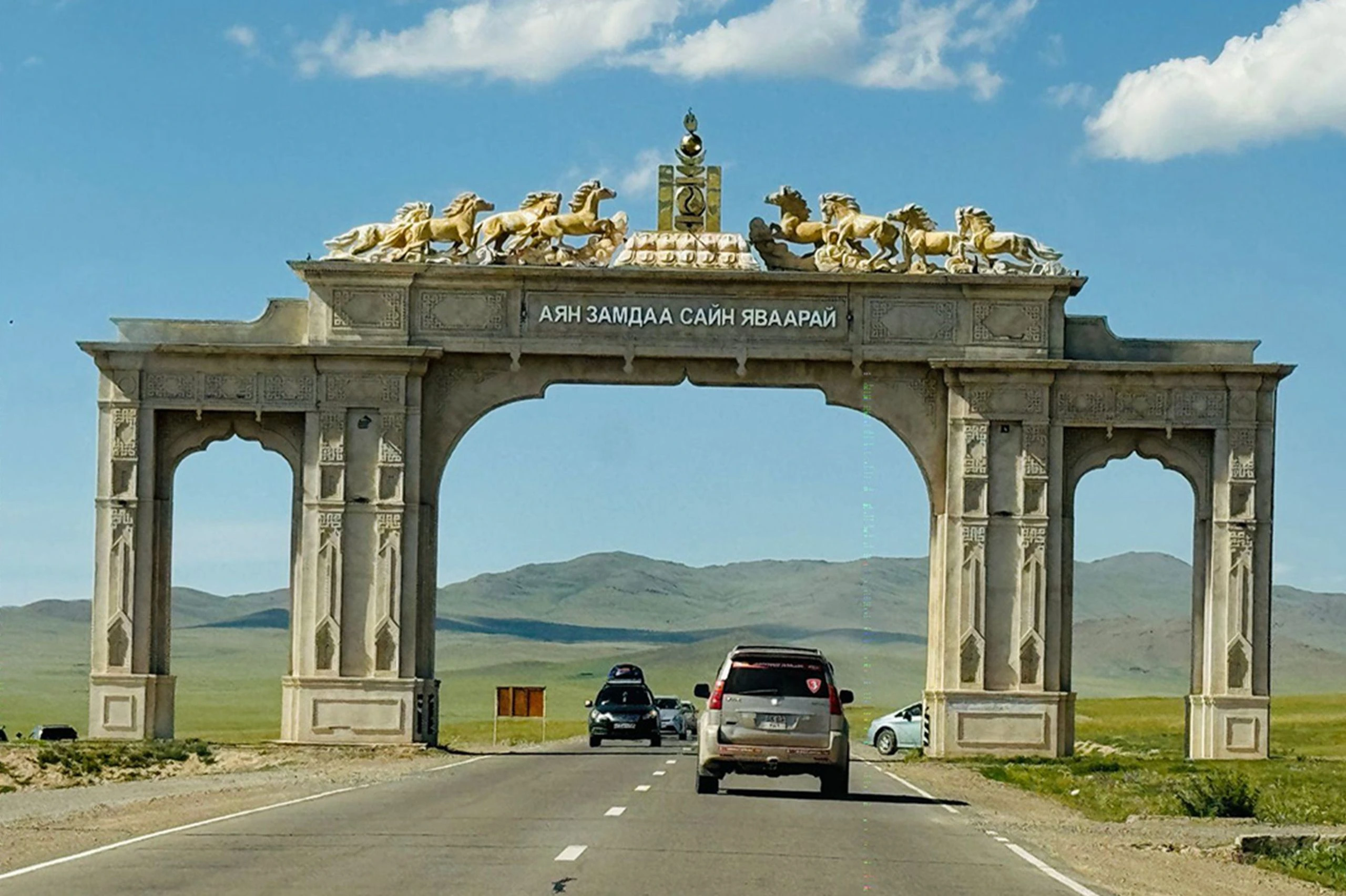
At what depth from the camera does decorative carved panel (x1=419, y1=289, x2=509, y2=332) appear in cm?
5131

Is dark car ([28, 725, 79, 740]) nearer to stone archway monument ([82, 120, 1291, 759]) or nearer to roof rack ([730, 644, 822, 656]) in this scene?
stone archway monument ([82, 120, 1291, 759])

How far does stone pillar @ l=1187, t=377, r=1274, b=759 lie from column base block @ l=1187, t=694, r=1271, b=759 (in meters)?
0.02

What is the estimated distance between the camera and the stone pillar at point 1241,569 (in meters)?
50.8

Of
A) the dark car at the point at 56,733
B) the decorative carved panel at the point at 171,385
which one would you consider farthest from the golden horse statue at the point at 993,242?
the dark car at the point at 56,733

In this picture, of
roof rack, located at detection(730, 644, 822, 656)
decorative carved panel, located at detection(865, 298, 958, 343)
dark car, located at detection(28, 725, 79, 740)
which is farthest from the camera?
dark car, located at detection(28, 725, 79, 740)

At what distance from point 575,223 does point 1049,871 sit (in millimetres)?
30002

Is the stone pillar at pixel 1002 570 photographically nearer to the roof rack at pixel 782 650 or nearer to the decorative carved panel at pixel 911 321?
the decorative carved panel at pixel 911 321

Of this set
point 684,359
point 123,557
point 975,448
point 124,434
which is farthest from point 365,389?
point 975,448

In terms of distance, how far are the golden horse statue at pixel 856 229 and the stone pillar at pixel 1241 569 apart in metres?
7.65

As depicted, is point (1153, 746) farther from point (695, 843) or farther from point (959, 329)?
point (695, 843)

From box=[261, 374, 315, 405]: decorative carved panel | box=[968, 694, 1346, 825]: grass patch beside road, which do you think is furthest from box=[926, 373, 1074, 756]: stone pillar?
box=[261, 374, 315, 405]: decorative carved panel

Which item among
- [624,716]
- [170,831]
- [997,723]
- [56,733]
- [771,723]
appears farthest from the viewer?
[56,733]

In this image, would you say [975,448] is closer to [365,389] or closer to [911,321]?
[911,321]

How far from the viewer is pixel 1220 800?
110 feet
